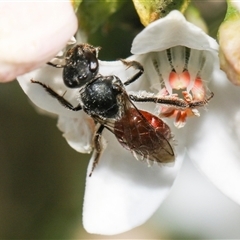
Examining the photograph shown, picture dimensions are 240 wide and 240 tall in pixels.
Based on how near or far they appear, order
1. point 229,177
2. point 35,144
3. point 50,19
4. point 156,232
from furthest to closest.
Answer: point 156,232 < point 35,144 < point 229,177 < point 50,19

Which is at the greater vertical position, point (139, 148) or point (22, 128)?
point (139, 148)

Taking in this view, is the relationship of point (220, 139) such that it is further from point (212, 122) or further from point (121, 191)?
point (121, 191)

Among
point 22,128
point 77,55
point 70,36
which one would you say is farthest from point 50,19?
point 22,128

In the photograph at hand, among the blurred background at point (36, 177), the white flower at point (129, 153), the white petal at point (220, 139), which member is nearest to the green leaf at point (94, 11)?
the white flower at point (129, 153)

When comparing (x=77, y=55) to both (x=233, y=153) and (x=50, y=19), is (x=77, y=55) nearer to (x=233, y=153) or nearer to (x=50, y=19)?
(x=50, y=19)

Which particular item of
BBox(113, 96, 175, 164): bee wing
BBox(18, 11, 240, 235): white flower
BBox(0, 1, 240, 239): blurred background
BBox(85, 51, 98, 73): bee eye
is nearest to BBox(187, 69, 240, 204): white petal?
BBox(18, 11, 240, 235): white flower
